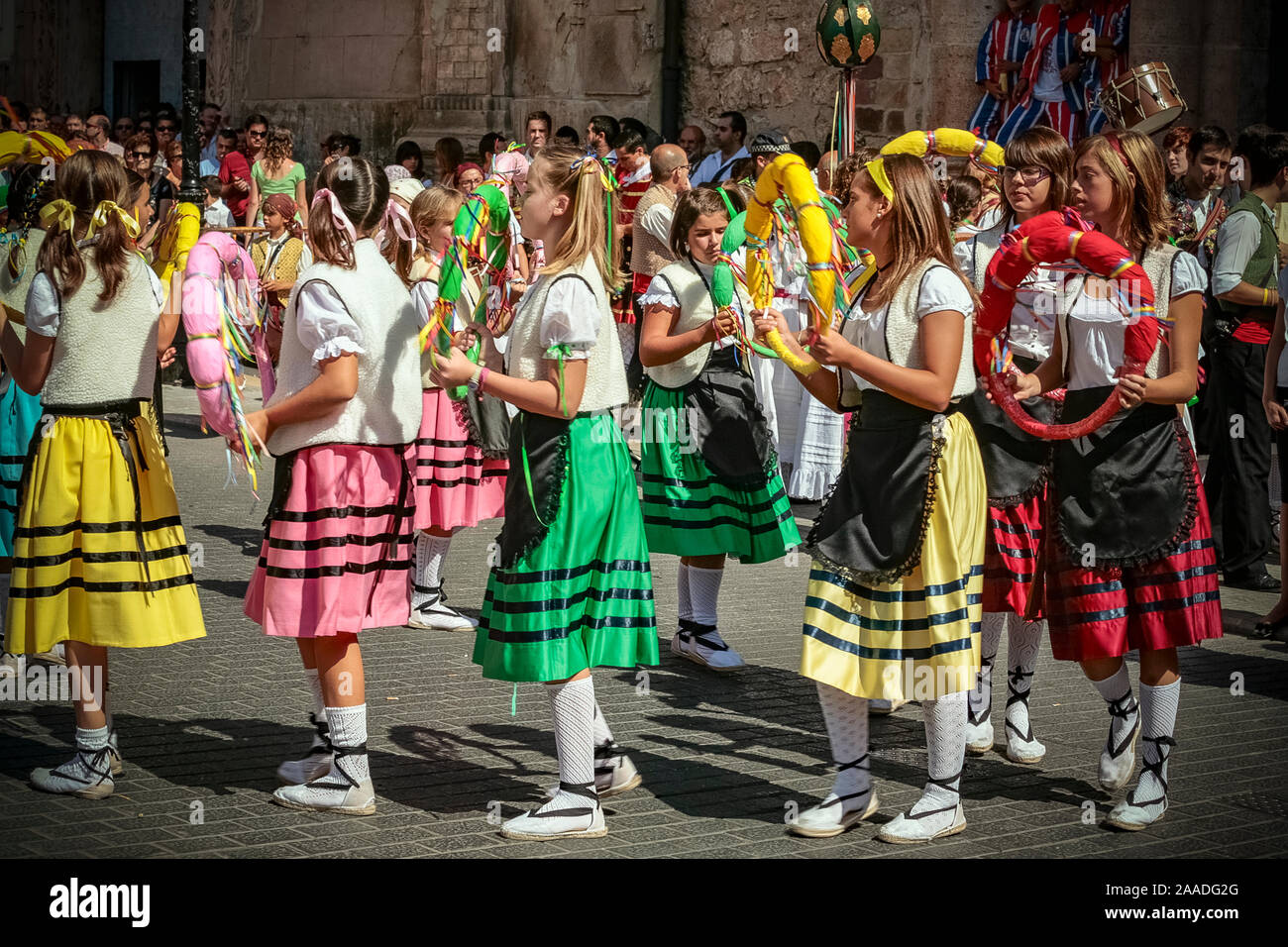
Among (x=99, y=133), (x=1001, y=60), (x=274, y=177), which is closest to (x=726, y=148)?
(x=1001, y=60)

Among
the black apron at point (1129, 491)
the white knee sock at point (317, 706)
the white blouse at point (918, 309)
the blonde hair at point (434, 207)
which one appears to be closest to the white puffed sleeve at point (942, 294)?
the white blouse at point (918, 309)

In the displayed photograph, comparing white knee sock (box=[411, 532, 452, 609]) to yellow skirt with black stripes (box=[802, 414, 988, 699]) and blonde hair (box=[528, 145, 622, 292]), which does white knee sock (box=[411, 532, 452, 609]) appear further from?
yellow skirt with black stripes (box=[802, 414, 988, 699])

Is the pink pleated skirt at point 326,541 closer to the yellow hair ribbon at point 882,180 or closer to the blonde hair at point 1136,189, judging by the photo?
the yellow hair ribbon at point 882,180

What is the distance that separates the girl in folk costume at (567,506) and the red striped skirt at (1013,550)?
1369 mm

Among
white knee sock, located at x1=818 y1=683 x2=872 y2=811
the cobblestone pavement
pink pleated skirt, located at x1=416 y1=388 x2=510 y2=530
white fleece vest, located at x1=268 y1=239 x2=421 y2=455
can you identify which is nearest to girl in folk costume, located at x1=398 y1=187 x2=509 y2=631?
pink pleated skirt, located at x1=416 y1=388 x2=510 y2=530

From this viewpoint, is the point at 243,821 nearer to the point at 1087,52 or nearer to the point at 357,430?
the point at 357,430

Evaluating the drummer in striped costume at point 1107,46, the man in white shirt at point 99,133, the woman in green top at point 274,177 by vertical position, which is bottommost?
the woman in green top at point 274,177

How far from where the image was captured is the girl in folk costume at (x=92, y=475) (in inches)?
207

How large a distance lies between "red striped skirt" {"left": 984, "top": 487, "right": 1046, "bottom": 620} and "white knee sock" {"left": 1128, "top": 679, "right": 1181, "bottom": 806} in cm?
67

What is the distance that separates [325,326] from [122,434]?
941mm

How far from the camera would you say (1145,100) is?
9844mm

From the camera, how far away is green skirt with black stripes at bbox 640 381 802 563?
6.96 metres

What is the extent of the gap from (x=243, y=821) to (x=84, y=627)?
0.85m

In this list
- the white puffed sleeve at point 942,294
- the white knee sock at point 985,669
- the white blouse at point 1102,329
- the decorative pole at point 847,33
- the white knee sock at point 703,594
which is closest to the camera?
the white puffed sleeve at point 942,294
